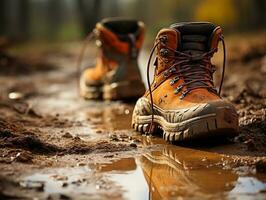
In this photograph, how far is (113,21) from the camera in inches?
211

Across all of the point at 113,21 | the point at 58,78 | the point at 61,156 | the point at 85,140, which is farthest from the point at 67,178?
the point at 58,78

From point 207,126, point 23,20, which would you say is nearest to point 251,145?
point 207,126

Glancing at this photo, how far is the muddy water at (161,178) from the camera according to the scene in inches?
93.4

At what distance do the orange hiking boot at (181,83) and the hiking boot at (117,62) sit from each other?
1435 millimetres

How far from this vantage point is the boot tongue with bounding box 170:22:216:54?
3482 mm

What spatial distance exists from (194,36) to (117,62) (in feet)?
6.16

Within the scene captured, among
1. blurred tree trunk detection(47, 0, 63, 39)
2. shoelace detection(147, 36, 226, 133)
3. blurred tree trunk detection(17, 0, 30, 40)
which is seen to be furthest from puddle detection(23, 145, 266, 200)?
blurred tree trunk detection(47, 0, 63, 39)

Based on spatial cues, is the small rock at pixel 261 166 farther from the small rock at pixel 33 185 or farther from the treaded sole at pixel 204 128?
the small rock at pixel 33 185

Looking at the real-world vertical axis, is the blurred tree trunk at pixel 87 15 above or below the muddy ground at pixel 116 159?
below

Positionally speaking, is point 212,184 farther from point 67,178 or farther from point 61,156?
point 61,156

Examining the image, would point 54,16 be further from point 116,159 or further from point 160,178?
point 160,178

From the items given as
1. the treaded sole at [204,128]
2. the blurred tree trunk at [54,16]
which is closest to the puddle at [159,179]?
the treaded sole at [204,128]

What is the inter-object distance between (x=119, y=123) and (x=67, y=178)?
5.24 ft

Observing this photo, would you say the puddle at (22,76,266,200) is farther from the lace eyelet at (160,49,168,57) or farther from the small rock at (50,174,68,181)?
the lace eyelet at (160,49,168,57)
